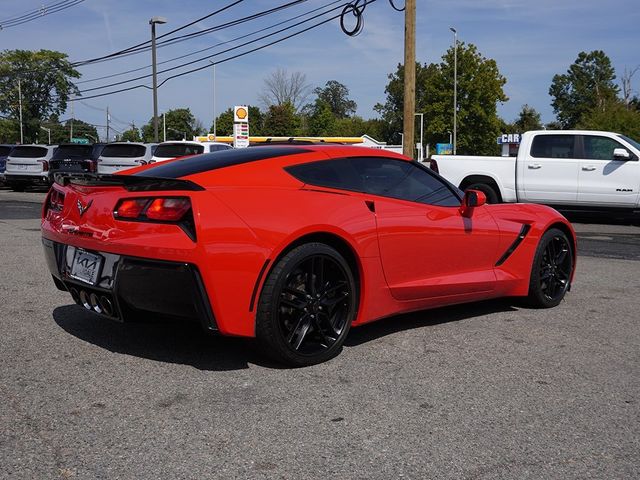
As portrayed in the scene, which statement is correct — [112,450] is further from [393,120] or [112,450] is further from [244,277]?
[393,120]

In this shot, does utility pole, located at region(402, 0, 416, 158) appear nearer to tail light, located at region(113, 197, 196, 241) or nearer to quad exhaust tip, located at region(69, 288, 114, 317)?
quad exhaust tip, located at region(69, 288, 114, 317)

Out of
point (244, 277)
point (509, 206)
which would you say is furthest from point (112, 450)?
point (509, 206)

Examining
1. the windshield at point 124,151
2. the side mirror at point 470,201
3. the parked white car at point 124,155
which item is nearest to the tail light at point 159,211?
the side mirror at point 470,201

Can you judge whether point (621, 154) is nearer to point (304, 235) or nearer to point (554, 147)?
point (554, 147)

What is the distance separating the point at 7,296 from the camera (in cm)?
572

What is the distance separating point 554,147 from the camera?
44.7 ft

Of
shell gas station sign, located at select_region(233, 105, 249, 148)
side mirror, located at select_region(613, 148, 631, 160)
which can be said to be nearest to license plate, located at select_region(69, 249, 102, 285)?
side mirror, located at select_region(613, 148, 631, 160)

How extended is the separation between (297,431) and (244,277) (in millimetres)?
922

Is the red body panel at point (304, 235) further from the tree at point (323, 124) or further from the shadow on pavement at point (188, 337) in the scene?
the tree at point (323, 124)

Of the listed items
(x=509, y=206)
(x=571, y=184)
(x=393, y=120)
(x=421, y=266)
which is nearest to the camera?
(x=421, y=266)

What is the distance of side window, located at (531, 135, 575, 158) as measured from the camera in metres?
13.6

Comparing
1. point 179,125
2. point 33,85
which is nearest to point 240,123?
point 33,85

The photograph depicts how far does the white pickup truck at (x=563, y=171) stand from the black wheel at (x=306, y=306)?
9878 millimetres

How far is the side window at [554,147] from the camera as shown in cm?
1356
